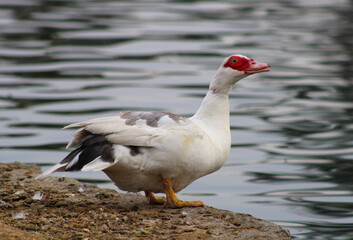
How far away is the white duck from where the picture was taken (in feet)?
19.4

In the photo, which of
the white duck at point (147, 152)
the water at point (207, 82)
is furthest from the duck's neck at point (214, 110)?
the water at point (207, 82)

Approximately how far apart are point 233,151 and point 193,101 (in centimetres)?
273

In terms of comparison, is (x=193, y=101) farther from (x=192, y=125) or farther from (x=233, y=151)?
(x=192, y=125)

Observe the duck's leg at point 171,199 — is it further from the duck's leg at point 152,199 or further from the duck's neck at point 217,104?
the duck's neck at point 217,104

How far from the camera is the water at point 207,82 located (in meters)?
9.48

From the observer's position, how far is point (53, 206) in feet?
20.1

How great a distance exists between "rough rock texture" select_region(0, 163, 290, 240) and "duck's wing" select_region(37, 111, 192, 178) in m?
0.39

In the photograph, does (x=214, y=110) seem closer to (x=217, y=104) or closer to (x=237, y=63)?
(x=217, y=104)

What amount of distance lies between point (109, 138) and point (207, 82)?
30.8ft

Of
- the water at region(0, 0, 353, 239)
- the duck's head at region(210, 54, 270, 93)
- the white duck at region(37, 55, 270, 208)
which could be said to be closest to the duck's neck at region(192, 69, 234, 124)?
the duck's head at region(210, 54, 270, 93)

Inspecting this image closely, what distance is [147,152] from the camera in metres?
5.99

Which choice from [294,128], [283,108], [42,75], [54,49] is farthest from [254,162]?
[54,49]

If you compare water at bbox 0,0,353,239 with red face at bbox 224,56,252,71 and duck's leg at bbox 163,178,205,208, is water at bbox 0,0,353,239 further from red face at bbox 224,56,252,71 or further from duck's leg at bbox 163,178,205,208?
red face at bbox 224,56,252,71

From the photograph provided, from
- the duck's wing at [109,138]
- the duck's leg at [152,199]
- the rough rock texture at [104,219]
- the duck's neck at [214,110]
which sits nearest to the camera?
the rough rock texture at [104,219]
